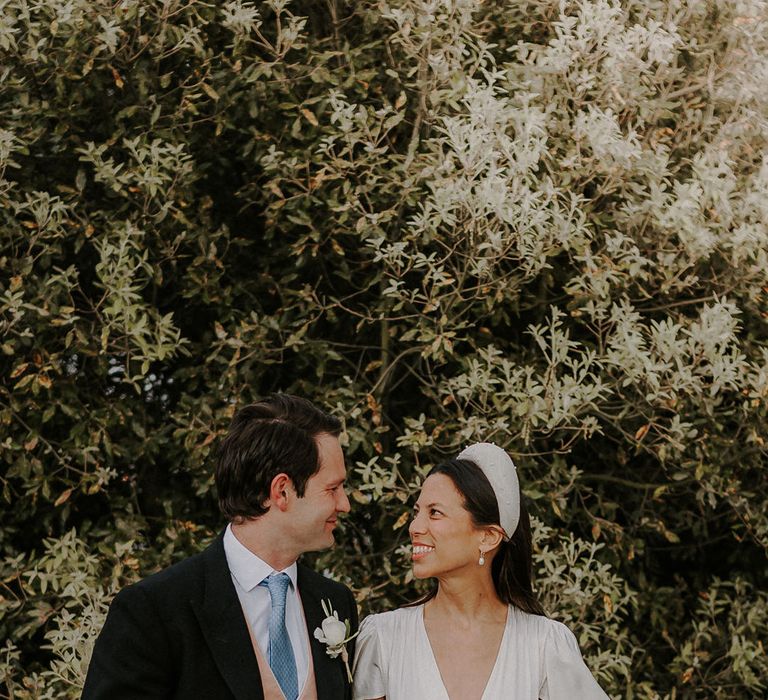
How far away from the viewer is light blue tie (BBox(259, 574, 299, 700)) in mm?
2791

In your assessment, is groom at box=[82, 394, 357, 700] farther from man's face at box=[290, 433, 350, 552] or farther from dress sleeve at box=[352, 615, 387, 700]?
dress sleeve at box=[352, 615, 387, 700]

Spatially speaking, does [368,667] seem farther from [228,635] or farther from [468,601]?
[228,635]

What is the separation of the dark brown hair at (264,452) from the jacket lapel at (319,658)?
0.98 ft

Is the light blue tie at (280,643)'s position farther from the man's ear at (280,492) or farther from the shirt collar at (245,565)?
the man's ear at (280,492)

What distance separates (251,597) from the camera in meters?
2.84

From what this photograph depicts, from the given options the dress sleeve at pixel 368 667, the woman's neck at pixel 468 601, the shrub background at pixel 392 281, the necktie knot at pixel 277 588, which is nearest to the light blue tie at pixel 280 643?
the necktie knot at pixel 277 588

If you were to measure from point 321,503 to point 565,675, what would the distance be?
0.83 metres

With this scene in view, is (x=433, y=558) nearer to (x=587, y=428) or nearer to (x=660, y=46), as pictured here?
(x=587, y=428)

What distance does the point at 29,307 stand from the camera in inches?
160

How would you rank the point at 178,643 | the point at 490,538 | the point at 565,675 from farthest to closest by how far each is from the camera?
the point at 490,538 < the point at 565,675 < the point at 178,643

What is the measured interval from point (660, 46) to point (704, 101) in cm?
57

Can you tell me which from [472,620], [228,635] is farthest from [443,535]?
[228,635]

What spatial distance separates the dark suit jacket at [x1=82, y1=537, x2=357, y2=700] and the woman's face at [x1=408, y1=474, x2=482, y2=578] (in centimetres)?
58

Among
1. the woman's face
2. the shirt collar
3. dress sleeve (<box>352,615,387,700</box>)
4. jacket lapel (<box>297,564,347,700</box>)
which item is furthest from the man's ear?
dress sleeve (<box>352,615,387,700</box>)
